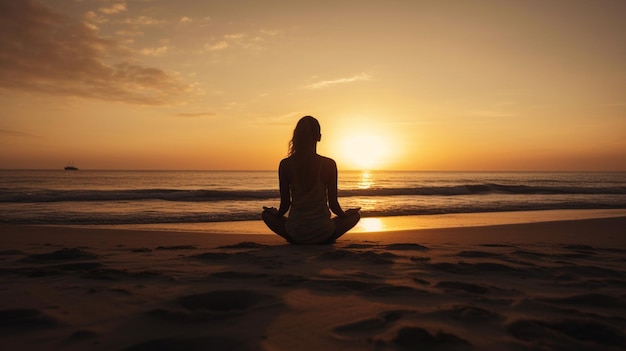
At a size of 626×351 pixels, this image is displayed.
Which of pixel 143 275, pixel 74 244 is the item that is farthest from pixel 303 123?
pixel 74 244

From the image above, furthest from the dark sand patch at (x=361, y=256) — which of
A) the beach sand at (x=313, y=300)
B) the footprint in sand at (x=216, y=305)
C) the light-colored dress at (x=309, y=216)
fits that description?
the footprint in sand at (x=216, y=305)

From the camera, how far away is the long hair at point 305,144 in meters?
4.83

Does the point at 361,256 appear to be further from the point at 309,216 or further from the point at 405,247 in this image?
the point at 309,216

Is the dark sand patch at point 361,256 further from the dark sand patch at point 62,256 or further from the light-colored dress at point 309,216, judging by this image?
the dark sand patch at point 62,256

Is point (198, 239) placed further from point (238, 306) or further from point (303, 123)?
point (238, 306)

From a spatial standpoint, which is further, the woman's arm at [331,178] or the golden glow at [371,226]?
the golden glow at [371,226]

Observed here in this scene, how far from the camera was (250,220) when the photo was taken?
35.0 feet

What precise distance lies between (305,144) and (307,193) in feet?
2.29

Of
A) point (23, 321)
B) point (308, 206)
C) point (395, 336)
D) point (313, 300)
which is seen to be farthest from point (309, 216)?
point (23, 321)

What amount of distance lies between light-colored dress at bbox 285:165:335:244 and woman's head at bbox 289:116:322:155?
0.39 meters

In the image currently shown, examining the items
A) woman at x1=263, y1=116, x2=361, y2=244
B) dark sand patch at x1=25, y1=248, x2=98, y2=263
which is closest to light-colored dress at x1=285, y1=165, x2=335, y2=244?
woman at x1=263, y1=116, x2=361, y2=244

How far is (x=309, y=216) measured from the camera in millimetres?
5176

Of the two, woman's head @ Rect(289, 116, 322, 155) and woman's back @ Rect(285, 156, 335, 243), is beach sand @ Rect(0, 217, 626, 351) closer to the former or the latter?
woman's back @ Rect(285, 156, 335, 243)

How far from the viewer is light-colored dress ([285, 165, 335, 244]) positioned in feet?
16.8
